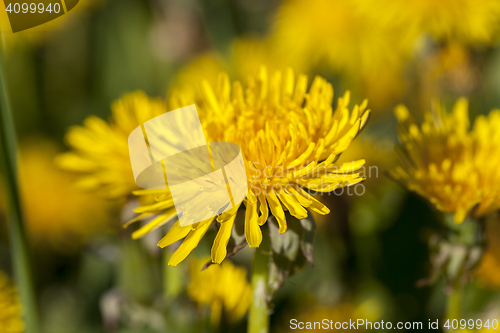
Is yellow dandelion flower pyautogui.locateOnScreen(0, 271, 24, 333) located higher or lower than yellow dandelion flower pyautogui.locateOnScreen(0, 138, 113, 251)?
lower

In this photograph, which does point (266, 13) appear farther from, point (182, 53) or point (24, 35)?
point (24, 35)

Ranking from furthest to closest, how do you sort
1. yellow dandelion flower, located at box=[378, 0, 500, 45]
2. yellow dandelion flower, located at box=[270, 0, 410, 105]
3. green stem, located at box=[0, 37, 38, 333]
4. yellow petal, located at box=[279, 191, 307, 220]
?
yellow dandelion flower, located at box=[270, 0, 410, 105]
yellow dandelion flower, located at box=[378, 0, 500, 45]
green stem, located at box=[0, 37, 38, 333]
yellow petal, located at box=[279, 191, 307, 220]

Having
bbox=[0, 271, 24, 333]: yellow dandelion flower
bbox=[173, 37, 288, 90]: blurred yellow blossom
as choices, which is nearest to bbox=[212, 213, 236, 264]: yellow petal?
bbox=[0, 271, 24, 333]: yellow dandelion flower

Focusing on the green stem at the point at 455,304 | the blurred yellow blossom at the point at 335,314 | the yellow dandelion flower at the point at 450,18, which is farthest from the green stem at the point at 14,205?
the yellow dandelion flower at the point at 450,18

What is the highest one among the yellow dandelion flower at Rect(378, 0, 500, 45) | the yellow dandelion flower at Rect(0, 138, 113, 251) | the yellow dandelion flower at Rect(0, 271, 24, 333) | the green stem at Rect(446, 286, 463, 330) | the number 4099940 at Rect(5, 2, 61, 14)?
the number 4099940 at Rect(5, 2, 61, 14)

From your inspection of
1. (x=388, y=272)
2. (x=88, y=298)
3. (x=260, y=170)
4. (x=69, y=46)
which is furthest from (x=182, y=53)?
(x=260, y=170)

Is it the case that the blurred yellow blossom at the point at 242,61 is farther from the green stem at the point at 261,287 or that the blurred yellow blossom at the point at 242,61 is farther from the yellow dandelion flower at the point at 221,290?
the green stem at the point at 261,287

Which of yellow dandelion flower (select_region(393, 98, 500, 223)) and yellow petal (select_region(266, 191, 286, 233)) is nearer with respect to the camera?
yellow petal (select_region(266, 191, 286, 233))

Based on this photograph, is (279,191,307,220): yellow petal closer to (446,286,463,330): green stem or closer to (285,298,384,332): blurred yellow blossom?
(446,286,463,330): green stem
